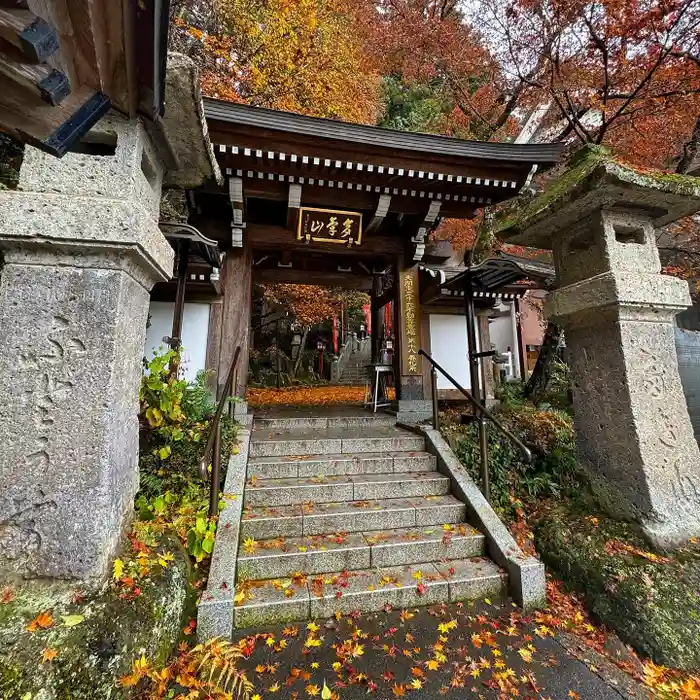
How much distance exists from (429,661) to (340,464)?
2208 mm

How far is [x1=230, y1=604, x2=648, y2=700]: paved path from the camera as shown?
7.50 ft

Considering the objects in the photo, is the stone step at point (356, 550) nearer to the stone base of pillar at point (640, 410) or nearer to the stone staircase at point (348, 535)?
the stone staircase at point (348, 535)

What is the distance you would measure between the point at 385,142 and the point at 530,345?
54.2 ft

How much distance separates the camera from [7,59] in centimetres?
120

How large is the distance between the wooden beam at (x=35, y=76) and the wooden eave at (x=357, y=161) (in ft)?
12.4

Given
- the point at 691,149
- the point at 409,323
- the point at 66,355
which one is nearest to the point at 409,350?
the point at 409,323

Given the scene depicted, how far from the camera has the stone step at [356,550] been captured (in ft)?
10.3

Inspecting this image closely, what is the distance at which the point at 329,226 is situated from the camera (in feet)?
19.7

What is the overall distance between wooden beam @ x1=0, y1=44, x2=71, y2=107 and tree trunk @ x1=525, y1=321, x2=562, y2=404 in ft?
28.2

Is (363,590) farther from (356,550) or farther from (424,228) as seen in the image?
(424,228)

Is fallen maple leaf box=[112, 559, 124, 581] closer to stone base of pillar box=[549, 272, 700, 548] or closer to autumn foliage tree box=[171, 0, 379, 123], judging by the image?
stone base of pillar box=[549, 272, 700, 548]

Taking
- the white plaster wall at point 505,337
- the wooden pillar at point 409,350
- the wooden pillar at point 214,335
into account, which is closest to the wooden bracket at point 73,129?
the wooden pillar at point 214,335

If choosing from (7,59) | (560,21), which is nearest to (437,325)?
(560,21)

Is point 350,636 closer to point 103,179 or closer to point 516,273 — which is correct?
point 103,179
